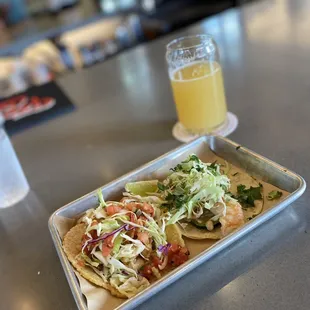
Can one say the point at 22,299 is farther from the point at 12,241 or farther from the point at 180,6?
the point at 180,6

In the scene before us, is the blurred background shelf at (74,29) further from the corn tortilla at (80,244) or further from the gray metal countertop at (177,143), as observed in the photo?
the corn tortilla at (80,244)

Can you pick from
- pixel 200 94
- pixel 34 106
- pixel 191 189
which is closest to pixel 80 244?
pixel 191 189

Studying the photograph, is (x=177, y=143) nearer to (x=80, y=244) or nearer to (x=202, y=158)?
(x=202, y=158)

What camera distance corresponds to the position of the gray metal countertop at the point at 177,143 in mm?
577

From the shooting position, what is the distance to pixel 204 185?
0.65 metres

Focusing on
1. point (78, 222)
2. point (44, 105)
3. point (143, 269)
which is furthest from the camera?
point (44, 105)

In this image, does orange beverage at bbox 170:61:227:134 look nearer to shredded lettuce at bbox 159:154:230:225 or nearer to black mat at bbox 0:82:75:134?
shredded lettuce at bbox 159:154:230:225

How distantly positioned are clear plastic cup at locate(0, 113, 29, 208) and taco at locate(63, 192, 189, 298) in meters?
0.28

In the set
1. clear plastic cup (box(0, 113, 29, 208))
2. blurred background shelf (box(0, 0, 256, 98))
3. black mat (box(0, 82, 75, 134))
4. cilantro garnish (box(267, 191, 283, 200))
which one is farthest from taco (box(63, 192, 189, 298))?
blurred background shelf (box(0, 0, 256, 98))

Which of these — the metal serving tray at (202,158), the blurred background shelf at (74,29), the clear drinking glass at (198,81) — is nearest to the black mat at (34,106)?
the clear drinking glass at (198,81)

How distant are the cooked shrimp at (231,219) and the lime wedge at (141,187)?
0.51 feet

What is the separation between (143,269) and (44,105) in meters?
0.83

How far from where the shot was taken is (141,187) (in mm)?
733

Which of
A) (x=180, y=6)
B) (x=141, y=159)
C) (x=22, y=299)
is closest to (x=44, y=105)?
(x=141, y=159)
